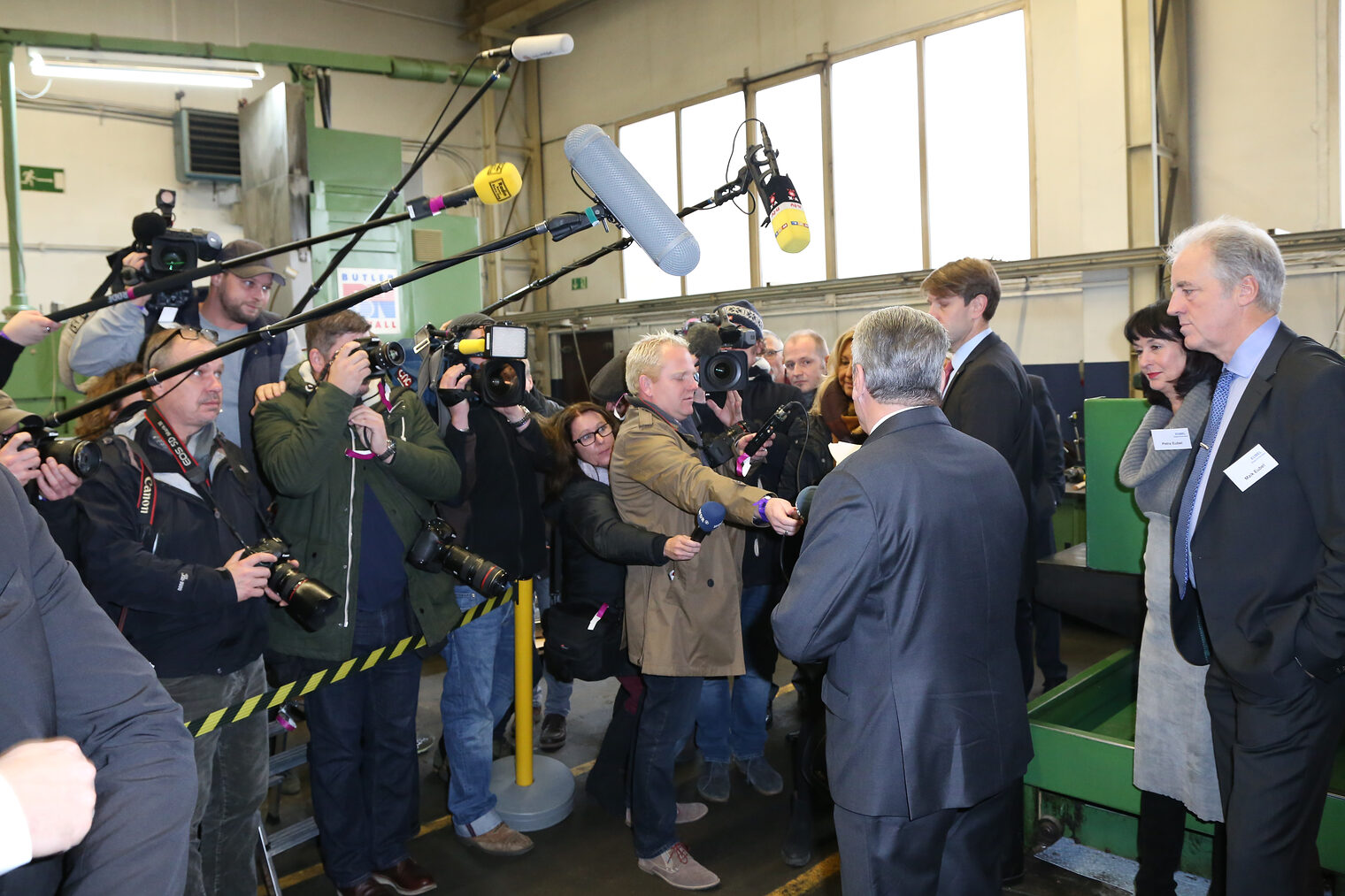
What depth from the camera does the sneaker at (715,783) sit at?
3250 mm

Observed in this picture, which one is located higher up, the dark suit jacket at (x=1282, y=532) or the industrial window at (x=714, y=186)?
the industrial window at (x=714, y=186)

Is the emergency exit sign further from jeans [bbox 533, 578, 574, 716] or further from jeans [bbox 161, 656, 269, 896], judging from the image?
jeans [bbox 161, 656, 269, 896]

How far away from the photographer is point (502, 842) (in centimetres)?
292

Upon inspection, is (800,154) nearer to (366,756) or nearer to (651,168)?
(651,168)

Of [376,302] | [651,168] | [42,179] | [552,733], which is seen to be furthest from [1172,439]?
[42,179]

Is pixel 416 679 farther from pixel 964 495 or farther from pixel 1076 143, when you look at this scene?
pixel 1076 143

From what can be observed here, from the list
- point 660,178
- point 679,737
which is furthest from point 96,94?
point 679,737

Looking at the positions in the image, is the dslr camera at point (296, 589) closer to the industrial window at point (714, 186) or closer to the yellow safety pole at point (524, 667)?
the yellow safety pole at point (524, 667)

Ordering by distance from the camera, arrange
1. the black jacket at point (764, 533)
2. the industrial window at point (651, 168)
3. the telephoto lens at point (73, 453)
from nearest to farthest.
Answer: the telephoto lens at point (73, 453), the black jacket at point (764, 533), the industrial window at point (651, 168)

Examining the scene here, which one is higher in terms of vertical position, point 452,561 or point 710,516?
point 710,516

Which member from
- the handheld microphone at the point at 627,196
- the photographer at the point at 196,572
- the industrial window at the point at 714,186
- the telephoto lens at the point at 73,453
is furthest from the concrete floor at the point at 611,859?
the industrial window at the point at 714,186

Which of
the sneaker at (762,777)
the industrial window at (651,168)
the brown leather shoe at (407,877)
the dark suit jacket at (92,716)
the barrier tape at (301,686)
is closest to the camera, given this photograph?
the dark suit jacket at (92,716)

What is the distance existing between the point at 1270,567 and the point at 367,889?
238 cm

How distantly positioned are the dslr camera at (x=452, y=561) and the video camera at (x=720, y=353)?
90cm
